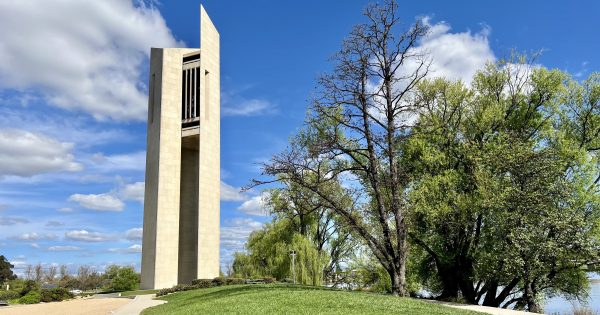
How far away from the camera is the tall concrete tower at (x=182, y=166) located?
36.4 metres

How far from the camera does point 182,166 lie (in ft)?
139

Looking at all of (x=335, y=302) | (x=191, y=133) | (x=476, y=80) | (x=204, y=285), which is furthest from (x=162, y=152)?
(x=335, y=302)

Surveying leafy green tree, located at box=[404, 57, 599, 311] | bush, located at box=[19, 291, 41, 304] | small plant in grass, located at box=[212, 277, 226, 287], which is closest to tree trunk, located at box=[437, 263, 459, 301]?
leafy green tree, located at box=[404, 57, 599, 311]

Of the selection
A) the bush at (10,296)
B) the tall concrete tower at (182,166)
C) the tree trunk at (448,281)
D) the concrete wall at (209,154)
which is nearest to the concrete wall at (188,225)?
the tall concrete tower at (182,166)

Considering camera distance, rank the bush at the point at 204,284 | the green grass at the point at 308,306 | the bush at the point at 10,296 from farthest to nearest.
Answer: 1. the bush at the point at 10,296
2. the bush at the point at 204,284
3. the green grass at the point at 308,306

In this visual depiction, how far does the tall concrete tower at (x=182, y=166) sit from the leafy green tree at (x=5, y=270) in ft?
141

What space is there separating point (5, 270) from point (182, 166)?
44.5m

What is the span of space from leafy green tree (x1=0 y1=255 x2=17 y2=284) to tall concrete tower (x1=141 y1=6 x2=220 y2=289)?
42885 mm

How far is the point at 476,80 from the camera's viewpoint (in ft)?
85.4

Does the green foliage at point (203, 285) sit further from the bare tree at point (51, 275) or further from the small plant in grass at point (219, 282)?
the bare tree at point (51, 275)

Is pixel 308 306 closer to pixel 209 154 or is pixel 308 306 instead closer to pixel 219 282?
pixel 219 282

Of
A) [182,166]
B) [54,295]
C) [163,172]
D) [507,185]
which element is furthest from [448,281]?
[182,166]

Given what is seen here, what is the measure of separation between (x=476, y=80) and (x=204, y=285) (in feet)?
66.4

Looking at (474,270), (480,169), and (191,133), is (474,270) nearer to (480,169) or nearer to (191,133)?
(480,169)
